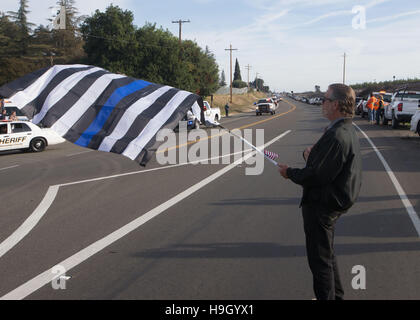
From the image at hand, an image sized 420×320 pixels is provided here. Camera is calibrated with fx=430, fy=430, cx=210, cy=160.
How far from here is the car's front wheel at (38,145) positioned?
18844 mm

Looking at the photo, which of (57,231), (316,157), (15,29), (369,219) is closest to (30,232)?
(57,231)

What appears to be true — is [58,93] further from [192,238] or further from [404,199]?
[404,199]

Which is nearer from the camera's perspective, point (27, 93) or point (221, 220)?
Result: point (27, 93)

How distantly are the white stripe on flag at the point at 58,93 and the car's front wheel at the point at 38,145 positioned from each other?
Answer: 50.6ft

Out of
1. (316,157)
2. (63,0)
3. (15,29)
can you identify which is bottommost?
(316,157)

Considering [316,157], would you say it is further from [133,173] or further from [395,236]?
[133,173]

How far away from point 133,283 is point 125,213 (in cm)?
298

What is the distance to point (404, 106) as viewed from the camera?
23.2 m

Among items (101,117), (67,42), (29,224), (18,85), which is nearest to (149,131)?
(101,117)

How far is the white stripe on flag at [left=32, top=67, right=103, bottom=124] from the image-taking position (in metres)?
4.43

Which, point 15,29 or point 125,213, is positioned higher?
point 15,29

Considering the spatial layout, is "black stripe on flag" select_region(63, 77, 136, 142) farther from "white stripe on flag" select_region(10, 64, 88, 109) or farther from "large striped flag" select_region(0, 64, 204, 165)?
"white stripe on flag" select_region(10, 64, 88, 109)

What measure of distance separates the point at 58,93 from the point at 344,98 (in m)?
2.88
